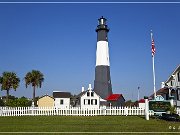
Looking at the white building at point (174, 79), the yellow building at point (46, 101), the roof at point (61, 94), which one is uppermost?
the white building at point (174, 79)

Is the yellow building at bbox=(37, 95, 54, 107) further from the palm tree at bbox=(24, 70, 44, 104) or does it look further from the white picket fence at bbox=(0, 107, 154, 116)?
the white picket fence at bbox=(0, 107, 154, 116)

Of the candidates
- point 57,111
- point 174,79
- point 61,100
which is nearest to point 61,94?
point 61,100

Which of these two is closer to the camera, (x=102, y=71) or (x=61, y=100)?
(x=102, y=71)

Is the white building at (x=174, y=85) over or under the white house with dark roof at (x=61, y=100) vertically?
over

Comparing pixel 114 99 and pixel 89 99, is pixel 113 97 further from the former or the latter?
pixel 89 99

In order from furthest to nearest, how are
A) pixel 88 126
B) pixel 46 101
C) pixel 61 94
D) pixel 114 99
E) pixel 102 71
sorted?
pixel 61 94
pixel 46 101
pixel 114 99
pixel 102 71
pixel 88 126

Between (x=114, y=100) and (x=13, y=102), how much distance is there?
23442mm

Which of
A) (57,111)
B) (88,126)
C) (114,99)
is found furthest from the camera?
(114,99)

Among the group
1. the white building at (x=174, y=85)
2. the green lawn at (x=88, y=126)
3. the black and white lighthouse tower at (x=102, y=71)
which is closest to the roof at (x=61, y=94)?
the black and white lighthouse tower at (x=102, y=71)

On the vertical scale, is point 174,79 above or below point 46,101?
above

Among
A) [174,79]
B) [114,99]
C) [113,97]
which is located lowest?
[114,99]

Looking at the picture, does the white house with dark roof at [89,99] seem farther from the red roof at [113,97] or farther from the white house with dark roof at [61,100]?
the white house with dark roof at [61,100]

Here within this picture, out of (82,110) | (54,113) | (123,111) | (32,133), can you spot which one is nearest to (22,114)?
(54,113)

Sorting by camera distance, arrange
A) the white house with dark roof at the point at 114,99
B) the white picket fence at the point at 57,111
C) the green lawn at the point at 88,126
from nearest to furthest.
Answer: the green lawn at the point at 88,126
the white picket fence at the point at 57,111
the white house with dark roof at the point at 114,99
